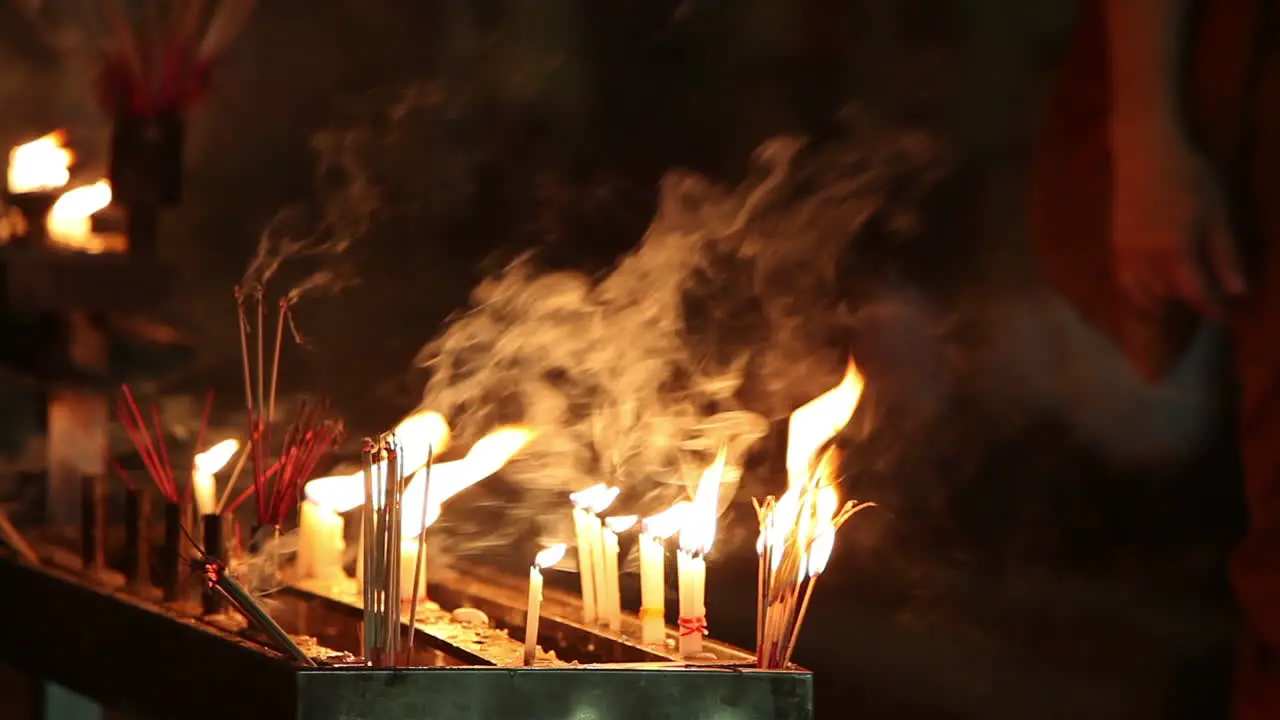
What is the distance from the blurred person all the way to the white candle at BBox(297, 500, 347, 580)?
987 millimetres

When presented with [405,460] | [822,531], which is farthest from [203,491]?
[822,531]

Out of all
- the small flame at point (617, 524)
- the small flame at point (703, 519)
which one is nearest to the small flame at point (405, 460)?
the small flame at point (617, 524)

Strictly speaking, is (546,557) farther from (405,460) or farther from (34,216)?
(34,216)

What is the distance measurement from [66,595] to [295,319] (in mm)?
668

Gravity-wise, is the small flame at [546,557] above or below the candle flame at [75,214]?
below

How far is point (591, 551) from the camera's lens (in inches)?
67.1

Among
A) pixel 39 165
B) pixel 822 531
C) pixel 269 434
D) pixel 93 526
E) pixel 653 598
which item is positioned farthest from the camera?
pixel 39 165

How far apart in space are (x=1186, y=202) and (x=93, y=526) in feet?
4.82

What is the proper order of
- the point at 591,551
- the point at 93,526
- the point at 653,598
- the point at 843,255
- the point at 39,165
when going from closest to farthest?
the point at 653,598 → the point at 591,551 → the point at 843,255 → the point at 93,526 → the point at 39,165

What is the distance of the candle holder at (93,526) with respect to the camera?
75.7 inches

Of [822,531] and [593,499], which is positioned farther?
[593,499]

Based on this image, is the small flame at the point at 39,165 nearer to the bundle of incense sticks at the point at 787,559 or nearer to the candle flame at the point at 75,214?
the candle flame at the point at 75,214

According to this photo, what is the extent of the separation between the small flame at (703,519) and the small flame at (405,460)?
0.34 metres

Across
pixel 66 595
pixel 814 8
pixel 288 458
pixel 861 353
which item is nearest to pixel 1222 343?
pixel 861 353
